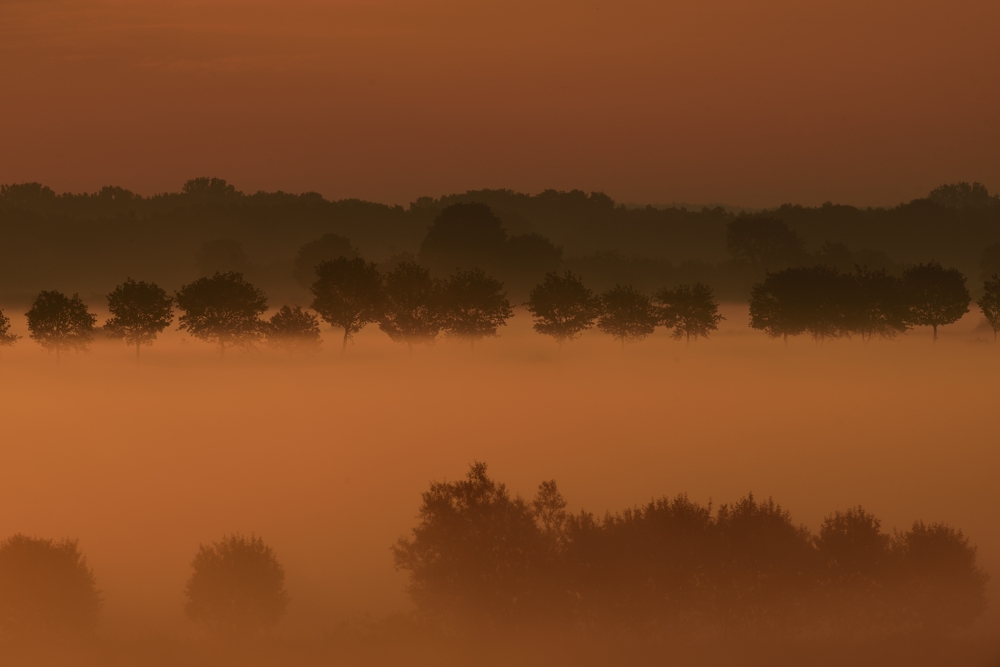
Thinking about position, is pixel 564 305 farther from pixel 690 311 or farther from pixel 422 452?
pixel 422 452

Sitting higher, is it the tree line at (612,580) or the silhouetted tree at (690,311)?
the silhouetted tree at (690,311)

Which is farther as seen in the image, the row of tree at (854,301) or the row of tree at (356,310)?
the row of tree at (854,301)

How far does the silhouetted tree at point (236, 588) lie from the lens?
126ft

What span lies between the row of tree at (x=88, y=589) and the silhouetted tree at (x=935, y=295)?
84.9m

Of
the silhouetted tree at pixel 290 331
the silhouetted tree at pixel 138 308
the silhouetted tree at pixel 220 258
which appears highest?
the silhouetted tree at pixel 220 258

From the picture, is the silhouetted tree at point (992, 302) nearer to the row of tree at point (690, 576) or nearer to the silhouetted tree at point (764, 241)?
the silhouetted tree at point (764, 241)

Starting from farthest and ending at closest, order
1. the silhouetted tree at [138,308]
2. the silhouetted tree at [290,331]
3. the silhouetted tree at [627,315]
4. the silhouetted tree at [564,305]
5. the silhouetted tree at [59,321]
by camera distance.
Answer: the silhouetted tree at [627,315]
the silhouetted tree at [564,305]
the silhouetted tree at [290,331]
the silhouetted tree at [59,321]
the silhouetted tree at [138,308]

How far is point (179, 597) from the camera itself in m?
43.2

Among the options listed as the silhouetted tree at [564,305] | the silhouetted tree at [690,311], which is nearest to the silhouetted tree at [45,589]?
the silhouetted tree at [564,305]

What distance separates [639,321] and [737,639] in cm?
7520

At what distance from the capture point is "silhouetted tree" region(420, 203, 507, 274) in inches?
5541

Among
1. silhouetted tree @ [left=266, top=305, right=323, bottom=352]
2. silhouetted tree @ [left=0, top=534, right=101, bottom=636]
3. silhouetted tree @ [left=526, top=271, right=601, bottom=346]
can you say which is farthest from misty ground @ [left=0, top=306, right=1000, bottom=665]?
silhouetted tree @ [left=526, top=271, right=601, bottom=346]

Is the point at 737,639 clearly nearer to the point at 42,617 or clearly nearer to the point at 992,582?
the point at 992,582

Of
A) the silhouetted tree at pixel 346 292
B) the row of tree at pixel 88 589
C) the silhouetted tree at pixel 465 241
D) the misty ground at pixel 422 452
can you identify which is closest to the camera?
the row of tree at pixel 88 589
